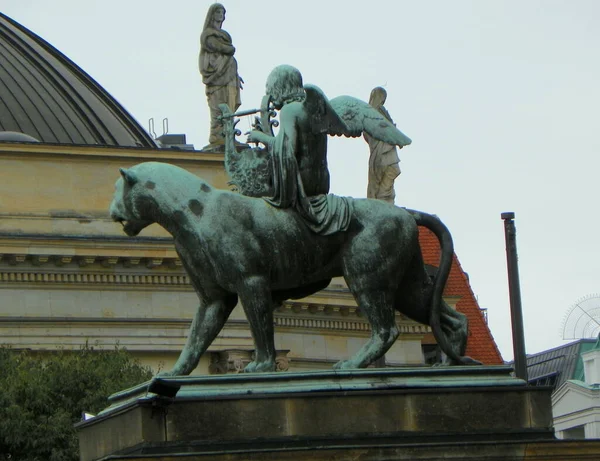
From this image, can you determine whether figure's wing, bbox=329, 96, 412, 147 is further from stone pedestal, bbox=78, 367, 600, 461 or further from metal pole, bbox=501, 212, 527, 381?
metal pole, bbox=501, 212, 527, 381

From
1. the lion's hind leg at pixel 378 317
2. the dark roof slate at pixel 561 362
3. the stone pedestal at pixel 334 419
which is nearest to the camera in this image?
the stone pedestal at pixel 334 419

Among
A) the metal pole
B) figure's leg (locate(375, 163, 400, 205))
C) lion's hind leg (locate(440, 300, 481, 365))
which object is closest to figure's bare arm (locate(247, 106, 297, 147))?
lion's hind leg (locate(440, 300, 481, 365))

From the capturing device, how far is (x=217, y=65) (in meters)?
42.5

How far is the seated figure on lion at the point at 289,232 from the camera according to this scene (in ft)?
A: 53.0

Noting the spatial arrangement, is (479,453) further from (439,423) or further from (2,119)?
(2,119)

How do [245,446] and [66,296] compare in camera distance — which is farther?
[66,296]

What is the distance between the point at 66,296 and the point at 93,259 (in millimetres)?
957

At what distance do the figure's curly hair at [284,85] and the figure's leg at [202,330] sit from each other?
1.55 metres

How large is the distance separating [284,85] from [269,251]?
1.38 m

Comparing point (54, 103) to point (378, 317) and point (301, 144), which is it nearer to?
point (301, 144)

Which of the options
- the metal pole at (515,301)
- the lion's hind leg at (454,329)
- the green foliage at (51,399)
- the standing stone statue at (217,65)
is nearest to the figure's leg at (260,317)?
the lion's hind leg at (454,329)

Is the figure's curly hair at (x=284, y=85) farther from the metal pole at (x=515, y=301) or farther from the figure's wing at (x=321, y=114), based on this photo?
the metal pole at (x=515, y=301)

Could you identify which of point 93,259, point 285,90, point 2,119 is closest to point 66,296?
point 93,259

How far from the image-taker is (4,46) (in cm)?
5169
